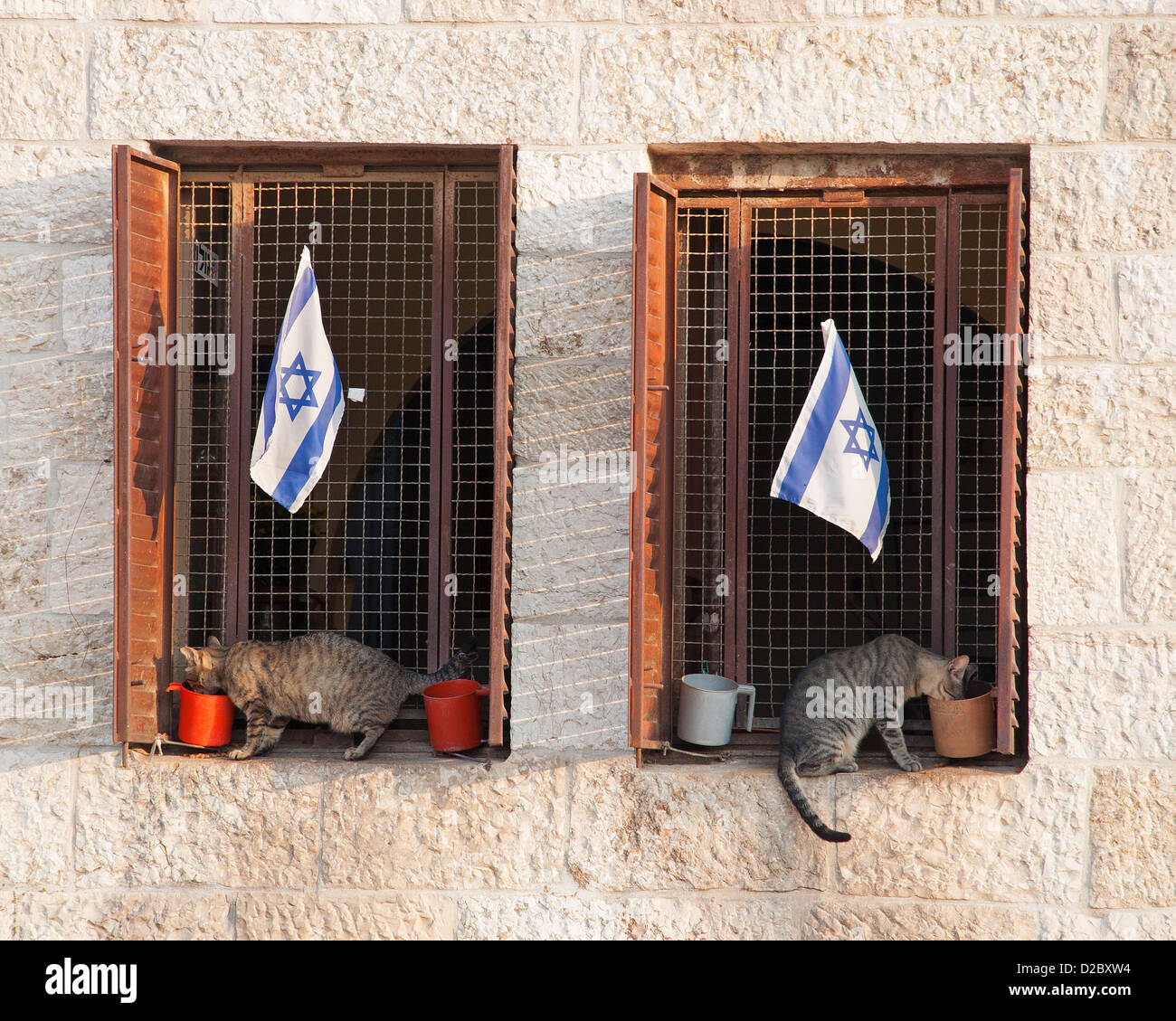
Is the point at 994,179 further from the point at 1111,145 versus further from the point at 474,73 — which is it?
the point at 474,73

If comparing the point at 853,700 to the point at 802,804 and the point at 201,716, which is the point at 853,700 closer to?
the point at 802,804

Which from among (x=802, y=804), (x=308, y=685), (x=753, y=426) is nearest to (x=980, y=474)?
(x=753, y=426)

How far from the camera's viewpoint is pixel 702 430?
442cm

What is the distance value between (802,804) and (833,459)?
4.41ft

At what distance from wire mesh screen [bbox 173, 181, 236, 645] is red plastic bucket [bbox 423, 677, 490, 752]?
3.45 ft

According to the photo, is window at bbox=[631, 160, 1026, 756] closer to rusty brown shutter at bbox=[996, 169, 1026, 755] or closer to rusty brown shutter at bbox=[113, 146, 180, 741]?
rusty brown shutter at bbox=[996, 169, 1026, 755]

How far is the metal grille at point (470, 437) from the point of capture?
4426mm

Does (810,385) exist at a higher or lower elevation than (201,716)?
higher

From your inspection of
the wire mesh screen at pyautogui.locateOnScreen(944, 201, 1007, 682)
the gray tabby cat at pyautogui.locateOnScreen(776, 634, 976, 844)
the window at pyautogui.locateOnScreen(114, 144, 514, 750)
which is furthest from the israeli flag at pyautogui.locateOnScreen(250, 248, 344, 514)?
the wire mesh screen at pyautogui.locateOnScreen(944, 201, 1007, 682)

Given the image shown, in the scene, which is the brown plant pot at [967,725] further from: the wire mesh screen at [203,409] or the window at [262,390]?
the wire mesh screen at [203,409]

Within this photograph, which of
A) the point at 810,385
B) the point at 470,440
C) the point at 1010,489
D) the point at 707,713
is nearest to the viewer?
the point at 1010,489

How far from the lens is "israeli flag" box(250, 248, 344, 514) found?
13.3ft

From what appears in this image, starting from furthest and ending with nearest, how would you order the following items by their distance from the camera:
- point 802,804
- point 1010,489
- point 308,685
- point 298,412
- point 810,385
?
point 810,385 < point 308,685 < point 298,412 < point 802,804 < point 1010,489

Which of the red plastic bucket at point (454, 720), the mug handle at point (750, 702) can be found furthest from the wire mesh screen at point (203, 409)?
the mug handle at point (750, 702)
